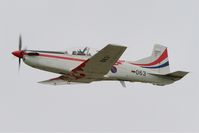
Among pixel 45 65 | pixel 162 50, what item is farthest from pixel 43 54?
pixel 162 50

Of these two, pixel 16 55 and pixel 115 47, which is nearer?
pixel 115 47

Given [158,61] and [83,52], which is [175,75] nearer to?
[158,61]

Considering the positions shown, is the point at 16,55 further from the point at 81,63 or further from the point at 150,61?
the point at 150,61

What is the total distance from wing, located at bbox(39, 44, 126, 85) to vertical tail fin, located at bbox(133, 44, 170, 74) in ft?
8.71

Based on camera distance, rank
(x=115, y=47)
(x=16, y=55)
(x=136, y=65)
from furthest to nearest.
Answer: (x=136, y=65), (x=16, y=55), (x=115, y=47)

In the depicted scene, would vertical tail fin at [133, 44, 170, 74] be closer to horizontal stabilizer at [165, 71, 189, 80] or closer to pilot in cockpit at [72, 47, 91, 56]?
horizontal stabilizer at [165, 71, 189, 80]

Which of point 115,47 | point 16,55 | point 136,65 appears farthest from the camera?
point 136,65

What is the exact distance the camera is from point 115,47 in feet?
77.3

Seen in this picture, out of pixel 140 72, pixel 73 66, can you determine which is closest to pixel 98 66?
pixel 73 66

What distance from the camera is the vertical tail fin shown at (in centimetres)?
2786

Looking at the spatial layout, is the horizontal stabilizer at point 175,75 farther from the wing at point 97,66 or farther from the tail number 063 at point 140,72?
the wing at point 97,66

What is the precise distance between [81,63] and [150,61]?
399 centimetres

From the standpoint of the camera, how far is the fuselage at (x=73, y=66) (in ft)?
84.6

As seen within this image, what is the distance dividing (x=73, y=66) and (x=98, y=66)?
153 centimetres
